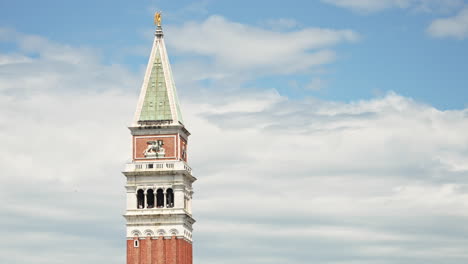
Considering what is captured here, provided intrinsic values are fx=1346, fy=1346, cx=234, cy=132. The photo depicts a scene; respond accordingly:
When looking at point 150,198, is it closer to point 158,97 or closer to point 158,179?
point 158,179

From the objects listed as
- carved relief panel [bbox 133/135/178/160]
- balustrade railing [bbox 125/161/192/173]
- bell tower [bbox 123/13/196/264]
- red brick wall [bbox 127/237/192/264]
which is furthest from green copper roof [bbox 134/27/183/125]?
red brick wall [bbox 127/237/192/264]

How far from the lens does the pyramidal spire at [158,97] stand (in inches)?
7323

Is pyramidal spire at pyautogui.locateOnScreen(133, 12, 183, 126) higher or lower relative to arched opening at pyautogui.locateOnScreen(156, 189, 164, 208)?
higher

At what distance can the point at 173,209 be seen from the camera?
183125mm

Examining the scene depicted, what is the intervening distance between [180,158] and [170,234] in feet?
35.0

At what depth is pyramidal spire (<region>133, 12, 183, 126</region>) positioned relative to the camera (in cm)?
18600

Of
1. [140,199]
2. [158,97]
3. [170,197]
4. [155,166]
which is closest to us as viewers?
[140,199]

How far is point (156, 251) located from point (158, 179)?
9.83m

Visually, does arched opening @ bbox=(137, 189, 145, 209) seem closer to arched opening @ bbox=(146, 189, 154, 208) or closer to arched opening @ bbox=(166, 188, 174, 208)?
arched opening @ bbox=(146, 189, 154, 208)

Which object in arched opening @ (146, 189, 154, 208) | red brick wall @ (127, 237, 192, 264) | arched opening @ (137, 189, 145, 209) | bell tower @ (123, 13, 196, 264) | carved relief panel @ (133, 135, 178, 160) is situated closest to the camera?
red brick wall @ (127, 237, 192, 264)

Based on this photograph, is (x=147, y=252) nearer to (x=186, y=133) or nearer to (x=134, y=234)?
(x=134, y=234)

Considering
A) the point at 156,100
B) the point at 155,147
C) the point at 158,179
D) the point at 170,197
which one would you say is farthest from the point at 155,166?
the point at 156,100

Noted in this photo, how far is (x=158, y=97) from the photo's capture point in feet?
614

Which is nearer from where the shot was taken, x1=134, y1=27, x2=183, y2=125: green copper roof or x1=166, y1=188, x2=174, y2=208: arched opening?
x1=166, y1=188, x2=174, y2=208: arched opening
